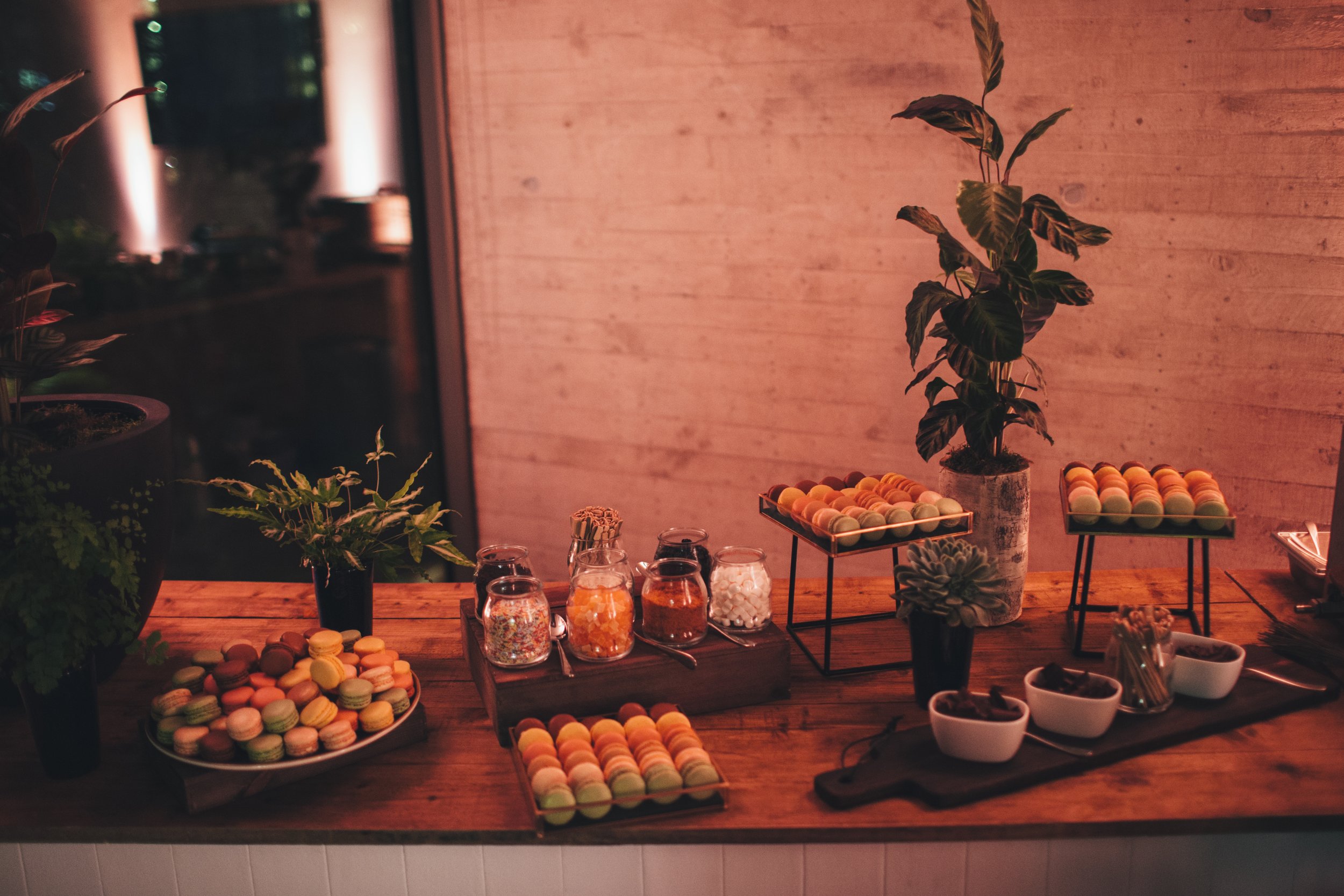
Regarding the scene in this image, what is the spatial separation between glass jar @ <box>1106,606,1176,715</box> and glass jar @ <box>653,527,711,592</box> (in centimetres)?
62

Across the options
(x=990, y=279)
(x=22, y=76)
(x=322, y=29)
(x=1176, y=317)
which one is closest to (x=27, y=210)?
(x=990, y=279)

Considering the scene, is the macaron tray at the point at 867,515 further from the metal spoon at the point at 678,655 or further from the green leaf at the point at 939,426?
the metal spoon at the point at 678,655

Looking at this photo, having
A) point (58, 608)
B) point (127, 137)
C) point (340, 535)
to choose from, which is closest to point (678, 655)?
point (340, 535)

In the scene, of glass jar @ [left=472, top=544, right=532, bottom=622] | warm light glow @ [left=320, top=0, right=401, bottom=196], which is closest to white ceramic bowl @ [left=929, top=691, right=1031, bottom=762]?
glass jar @ [left=472, top=544, right=532, bottom=622]

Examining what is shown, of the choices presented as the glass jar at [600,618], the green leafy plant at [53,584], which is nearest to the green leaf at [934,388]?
the glass jar at [600,618]

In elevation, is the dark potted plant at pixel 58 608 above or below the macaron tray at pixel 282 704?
above

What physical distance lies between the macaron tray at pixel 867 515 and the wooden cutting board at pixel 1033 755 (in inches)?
12.0

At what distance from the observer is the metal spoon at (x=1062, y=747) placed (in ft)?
4.48

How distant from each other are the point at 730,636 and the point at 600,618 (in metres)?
0.22

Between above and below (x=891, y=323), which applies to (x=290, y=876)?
below

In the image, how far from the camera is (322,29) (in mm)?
3207

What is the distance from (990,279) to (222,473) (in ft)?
9.78

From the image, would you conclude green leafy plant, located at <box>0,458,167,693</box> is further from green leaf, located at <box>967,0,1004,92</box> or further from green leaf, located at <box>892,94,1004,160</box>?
green leaf, located at <box>967,0,1004,92</box>

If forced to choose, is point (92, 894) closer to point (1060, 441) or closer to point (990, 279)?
point (990, 279)
